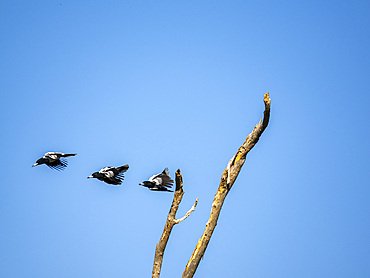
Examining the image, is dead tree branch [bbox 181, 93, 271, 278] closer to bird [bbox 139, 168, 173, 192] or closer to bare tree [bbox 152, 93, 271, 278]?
bare tree [bbox 152, 93, 271, 278]

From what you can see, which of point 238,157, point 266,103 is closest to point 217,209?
point 238,157

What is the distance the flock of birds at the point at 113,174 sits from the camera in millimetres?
11391

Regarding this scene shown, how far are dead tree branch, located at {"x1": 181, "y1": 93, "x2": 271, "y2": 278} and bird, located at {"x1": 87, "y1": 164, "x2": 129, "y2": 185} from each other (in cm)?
250

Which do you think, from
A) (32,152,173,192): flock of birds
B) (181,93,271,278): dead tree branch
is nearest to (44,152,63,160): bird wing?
(32,152,173,192): flock of birds

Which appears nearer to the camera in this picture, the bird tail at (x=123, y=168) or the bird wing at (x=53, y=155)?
the bird tail at (x=123, y=168)

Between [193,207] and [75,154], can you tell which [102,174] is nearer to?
[75,154]

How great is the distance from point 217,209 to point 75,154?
12.3ft

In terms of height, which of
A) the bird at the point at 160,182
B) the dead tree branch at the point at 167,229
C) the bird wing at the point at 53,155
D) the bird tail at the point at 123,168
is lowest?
the dead tree branch at the point at 167,229

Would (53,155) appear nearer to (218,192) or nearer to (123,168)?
(123,168)

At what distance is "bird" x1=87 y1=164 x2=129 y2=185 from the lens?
38.6 ft

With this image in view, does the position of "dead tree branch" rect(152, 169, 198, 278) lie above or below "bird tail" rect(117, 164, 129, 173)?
below

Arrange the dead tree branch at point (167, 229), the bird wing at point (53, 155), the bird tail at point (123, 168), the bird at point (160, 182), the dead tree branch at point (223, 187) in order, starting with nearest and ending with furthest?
1. the dead tree branch at point (223, 187)
2. the dead tree branch at point (167, 229)
3. the bird at point (160, 182)
4. the bird tail at point (123, 168)
5. the bird wing at point (53, 155)

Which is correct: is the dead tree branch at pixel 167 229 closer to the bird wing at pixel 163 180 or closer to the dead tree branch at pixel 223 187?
the bird wing at pixel 163 180

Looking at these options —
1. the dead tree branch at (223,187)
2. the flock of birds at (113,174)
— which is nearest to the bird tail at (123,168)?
the flock of birds at (113,174)
